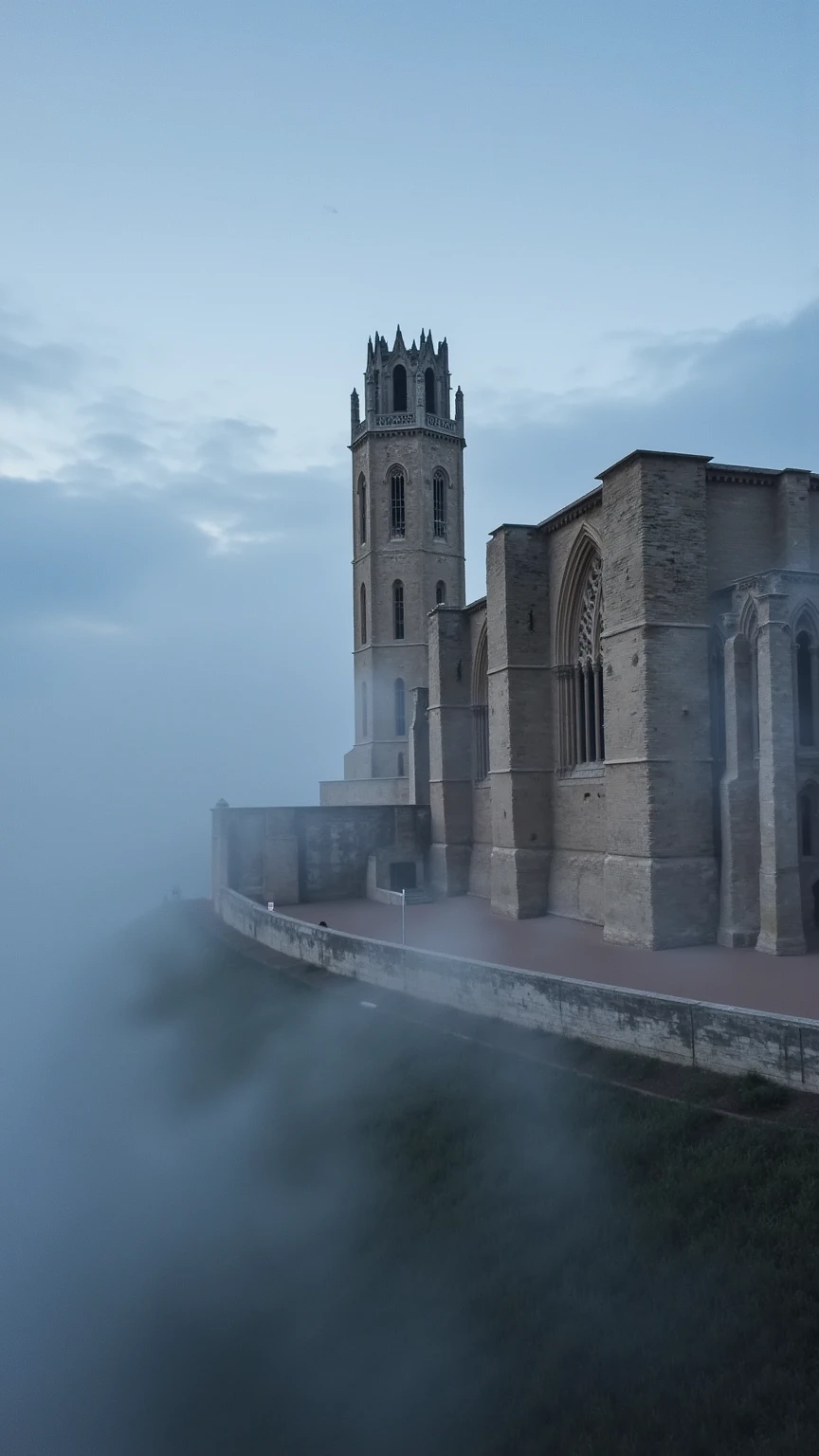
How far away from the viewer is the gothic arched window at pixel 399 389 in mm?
41594

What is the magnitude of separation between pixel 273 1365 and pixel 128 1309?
308cm

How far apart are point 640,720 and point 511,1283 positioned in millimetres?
11497

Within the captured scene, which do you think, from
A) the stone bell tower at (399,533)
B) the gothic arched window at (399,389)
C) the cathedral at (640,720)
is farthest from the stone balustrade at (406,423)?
the cathedral at (640,720)

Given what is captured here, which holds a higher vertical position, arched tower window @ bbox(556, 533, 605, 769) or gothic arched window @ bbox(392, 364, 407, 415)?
gothic arched window @ bbox(392, 364, 407, 415)

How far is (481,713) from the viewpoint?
98.9 feet

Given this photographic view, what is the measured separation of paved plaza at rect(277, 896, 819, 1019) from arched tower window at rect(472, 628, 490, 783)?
4.56 metres

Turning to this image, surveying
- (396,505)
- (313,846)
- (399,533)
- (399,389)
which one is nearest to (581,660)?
(313,846)

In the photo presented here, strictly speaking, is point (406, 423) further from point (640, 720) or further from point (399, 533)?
point (640, 720)

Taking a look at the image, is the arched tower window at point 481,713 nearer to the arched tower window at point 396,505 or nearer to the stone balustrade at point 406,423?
the arched tower window at point 396,505

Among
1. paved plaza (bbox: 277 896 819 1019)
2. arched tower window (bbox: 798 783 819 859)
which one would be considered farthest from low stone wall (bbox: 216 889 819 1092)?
arched tower window (bbox: 798 783 819 859)

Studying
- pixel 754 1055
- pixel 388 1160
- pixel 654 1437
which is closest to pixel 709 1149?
pixel 754 1055

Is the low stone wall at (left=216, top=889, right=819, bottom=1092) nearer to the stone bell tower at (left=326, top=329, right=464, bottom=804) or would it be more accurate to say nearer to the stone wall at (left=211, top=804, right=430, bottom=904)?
the stone wall at (left=211, top=804, right=430, bottom=904)

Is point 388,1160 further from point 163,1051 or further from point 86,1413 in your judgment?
point 163,1051

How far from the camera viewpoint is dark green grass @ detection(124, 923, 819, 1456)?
817 cm
